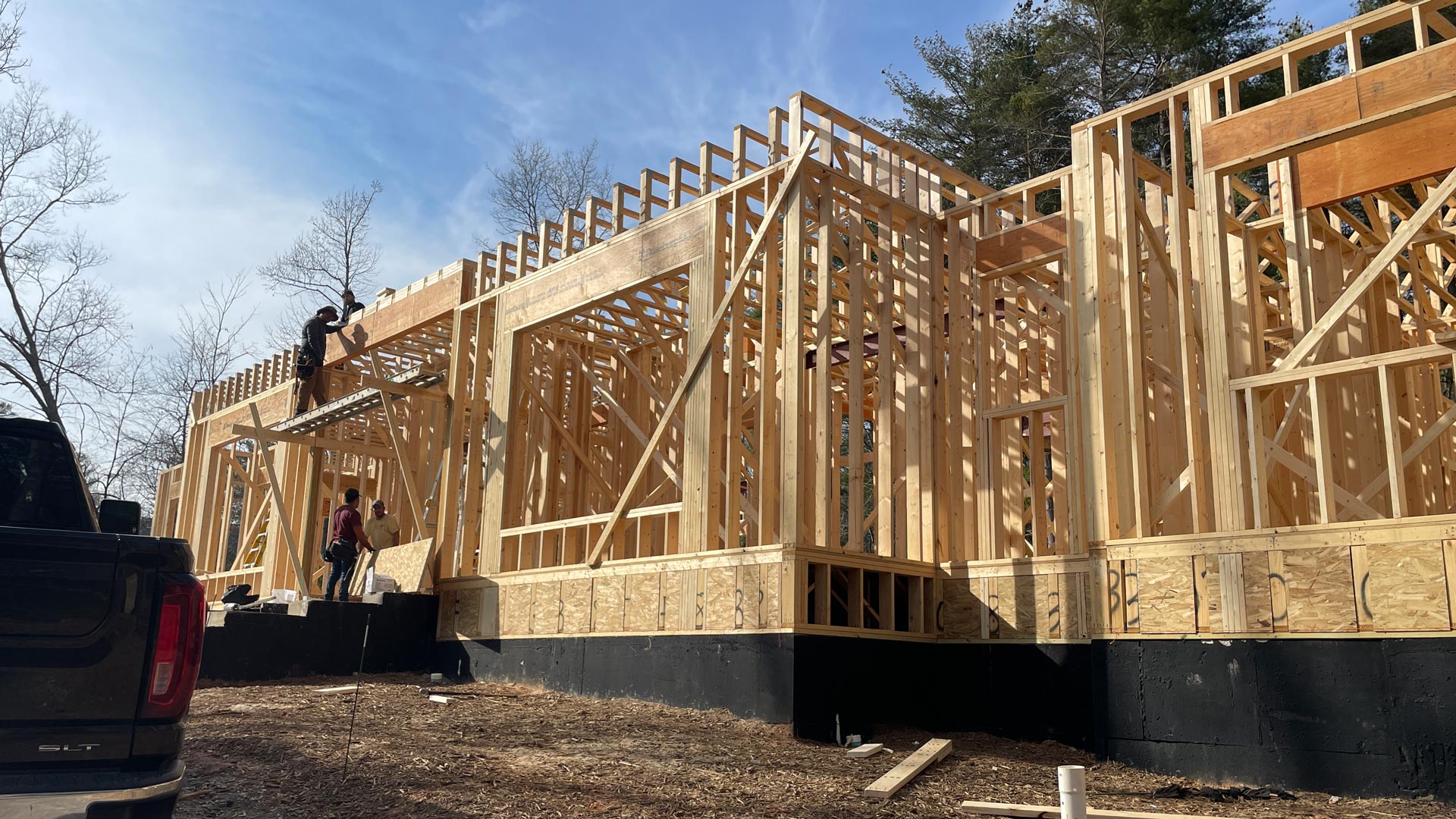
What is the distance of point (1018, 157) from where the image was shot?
28.3 meters

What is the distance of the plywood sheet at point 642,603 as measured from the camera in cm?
1157

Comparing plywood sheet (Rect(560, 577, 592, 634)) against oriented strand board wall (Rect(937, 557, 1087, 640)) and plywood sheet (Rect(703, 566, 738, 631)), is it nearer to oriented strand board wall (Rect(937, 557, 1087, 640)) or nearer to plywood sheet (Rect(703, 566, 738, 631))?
plywood sheet (Rect(703, 566, 738, 631))

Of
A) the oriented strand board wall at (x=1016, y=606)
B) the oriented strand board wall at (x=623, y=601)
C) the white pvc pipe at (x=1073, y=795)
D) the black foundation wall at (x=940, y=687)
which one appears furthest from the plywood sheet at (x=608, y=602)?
the white pvc pipe at (x=1073, y=795)

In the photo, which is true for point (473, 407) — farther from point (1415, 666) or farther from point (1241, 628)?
point (1415, 666)

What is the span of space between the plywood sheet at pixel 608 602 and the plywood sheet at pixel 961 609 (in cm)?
338

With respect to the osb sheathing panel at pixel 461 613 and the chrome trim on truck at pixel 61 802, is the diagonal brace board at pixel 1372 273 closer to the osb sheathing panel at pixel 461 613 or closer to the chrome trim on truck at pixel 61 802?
the chrome trim on truck at pixel 61 802

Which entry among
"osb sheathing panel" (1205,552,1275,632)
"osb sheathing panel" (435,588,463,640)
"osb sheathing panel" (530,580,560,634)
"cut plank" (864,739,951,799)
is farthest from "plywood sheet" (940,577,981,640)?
"osb sheathing panel" (435,588,463,640)

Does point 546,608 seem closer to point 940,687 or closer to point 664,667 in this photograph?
point 664,667

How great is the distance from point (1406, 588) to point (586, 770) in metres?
5.68

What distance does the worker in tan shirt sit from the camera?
53.6ft

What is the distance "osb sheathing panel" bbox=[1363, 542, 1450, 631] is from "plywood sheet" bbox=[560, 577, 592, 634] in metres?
7.69

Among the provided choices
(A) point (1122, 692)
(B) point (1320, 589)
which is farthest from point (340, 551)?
(B) point (1320, 589)

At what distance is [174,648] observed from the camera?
11.3ft

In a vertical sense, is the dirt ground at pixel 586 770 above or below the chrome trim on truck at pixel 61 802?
below
